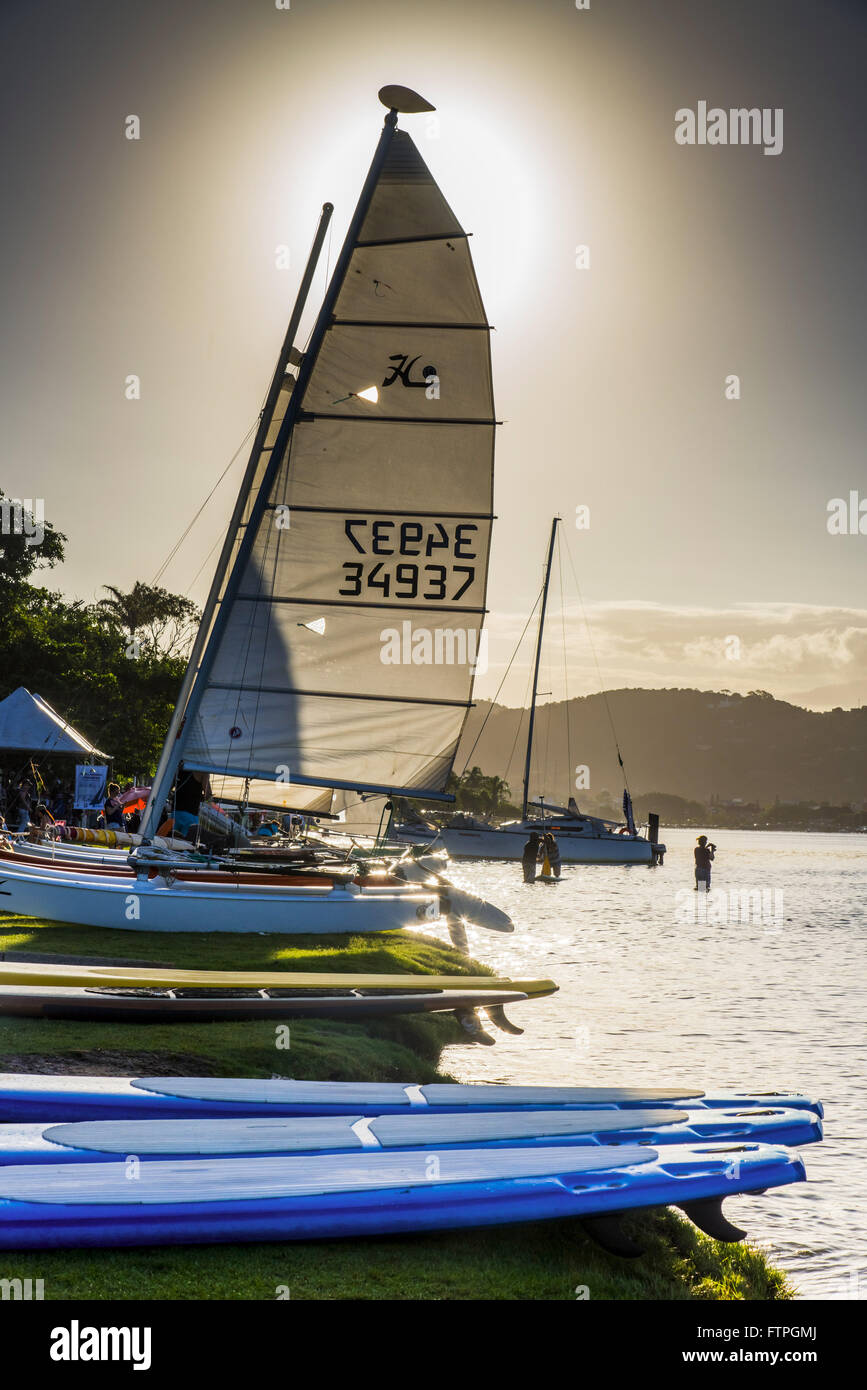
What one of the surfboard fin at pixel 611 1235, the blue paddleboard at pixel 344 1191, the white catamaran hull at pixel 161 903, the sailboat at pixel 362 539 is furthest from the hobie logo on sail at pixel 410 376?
the surfboard fin at pixel 611 1235

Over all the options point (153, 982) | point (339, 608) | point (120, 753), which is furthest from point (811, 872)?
point (153, 982)

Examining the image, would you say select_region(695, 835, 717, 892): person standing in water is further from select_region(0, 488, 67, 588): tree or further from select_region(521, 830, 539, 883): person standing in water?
select_region(0, 488, 67, 588): tree

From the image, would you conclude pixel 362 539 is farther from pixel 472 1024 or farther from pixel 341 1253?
pixel 341 1253

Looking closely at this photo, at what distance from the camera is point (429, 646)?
19.7 m

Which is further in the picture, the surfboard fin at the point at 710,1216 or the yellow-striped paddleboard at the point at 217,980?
the yellow-striped paddleboard at the point at 217,980

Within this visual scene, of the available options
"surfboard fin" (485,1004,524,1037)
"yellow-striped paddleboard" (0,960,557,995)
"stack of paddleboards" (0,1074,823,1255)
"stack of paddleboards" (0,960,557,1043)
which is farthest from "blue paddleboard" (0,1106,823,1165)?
"surfboard fin" (485,1004,524,1037)

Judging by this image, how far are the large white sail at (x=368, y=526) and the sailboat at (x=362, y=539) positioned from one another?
0.03 m

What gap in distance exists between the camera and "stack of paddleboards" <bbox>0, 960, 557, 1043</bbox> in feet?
33.2

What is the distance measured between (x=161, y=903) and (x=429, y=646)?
6.85 metres

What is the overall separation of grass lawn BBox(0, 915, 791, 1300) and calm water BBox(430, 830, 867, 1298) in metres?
0.91

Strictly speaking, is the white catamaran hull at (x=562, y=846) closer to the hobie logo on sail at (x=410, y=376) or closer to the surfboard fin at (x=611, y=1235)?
the hobie logo on sail at (x=410, y=376)

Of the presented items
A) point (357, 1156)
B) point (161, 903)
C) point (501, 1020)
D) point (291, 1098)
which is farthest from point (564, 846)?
point (357, 1156)

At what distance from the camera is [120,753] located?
56.5m

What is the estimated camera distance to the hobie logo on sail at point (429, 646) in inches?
766
